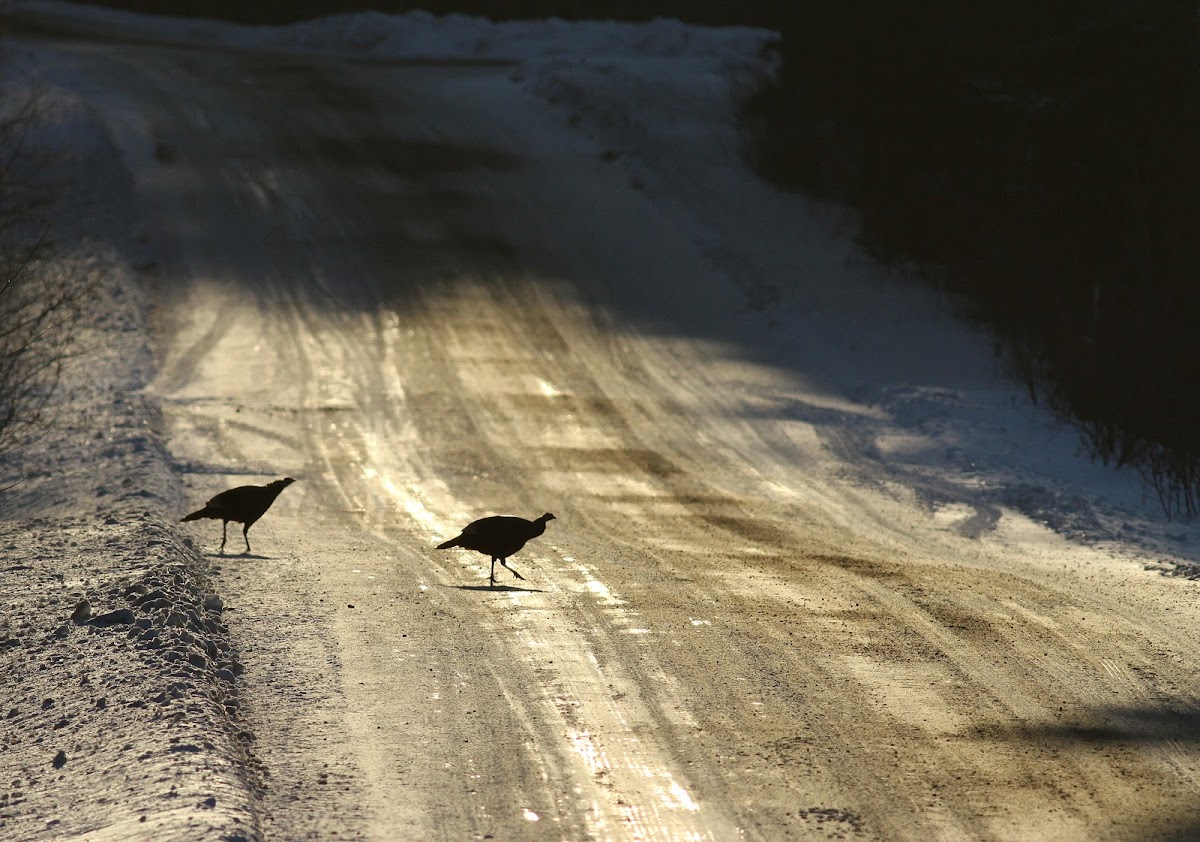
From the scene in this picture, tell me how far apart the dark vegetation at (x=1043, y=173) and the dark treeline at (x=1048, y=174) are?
3 cm

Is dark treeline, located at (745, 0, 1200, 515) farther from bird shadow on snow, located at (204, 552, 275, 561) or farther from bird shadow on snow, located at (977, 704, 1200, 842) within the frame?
bird shadow on snow, located at (204, 552, 275, 561)

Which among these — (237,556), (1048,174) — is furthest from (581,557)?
(1048,174)

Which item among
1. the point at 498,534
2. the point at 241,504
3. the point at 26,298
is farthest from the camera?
the point at 26,298

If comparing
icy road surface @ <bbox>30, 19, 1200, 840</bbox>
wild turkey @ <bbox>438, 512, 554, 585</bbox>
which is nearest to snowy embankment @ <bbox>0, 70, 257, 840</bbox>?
icy road surface @ <bbox>30, 19, 1200, 840</bbox>

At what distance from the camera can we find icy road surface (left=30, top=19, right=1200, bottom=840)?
6.29 m

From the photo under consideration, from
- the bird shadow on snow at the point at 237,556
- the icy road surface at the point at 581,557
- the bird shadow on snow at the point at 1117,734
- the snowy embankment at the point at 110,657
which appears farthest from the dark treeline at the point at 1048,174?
the snowy embankment at the point at 110,657

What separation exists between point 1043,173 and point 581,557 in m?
13.4

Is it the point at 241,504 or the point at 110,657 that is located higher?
the point at 110,657

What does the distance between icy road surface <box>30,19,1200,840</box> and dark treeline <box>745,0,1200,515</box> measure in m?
2.75

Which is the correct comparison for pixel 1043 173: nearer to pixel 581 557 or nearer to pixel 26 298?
pixel 581 557

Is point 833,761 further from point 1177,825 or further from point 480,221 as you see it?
point 480,221

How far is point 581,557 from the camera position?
11.3 meters

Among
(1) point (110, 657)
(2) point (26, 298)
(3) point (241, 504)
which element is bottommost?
(2) point (26, 298)

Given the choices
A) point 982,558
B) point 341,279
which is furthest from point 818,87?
point 982,558
